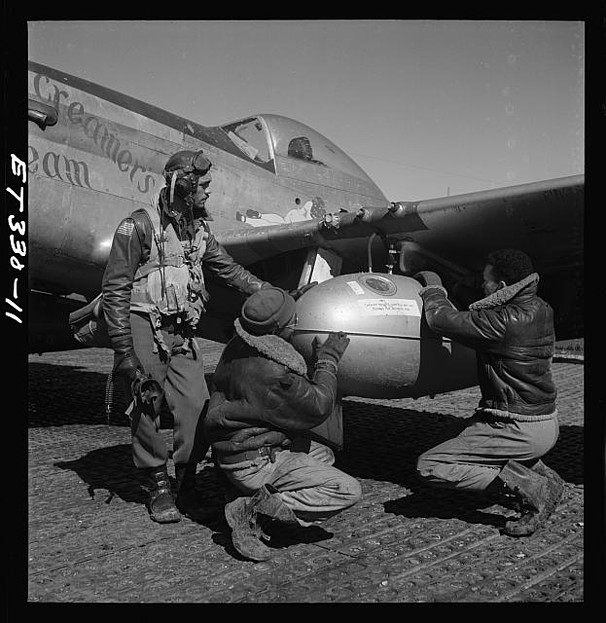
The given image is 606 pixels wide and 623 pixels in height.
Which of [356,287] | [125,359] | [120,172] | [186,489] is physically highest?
[120,172]

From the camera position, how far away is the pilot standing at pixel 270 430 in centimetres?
344

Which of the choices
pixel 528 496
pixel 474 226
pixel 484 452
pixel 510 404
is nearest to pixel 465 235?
pixel 474 226

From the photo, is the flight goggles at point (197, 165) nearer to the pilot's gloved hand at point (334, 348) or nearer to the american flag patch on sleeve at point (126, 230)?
the american flag patch on sleeve at point (126, 230)

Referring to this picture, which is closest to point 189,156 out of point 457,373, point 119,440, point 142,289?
point 142,289

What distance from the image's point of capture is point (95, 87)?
5.70 meters

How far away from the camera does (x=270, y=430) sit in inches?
140

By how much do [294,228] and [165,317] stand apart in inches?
57.0

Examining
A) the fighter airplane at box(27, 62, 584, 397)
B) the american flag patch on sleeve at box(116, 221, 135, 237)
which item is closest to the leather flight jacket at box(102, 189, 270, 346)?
the american flag patch on sleeve at box(116, 221, 135, 237)

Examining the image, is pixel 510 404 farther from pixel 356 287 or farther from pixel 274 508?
pixel 274 508

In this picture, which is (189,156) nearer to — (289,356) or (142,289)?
(142,289)

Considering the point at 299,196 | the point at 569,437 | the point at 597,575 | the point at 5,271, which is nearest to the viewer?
the point at 597,575

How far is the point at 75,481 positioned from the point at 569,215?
362cm

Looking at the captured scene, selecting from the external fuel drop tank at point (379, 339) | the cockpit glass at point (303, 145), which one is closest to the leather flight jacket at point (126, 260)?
the external fuel drop tank at point (379, 339)

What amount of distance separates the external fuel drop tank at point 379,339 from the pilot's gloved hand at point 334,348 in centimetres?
27
